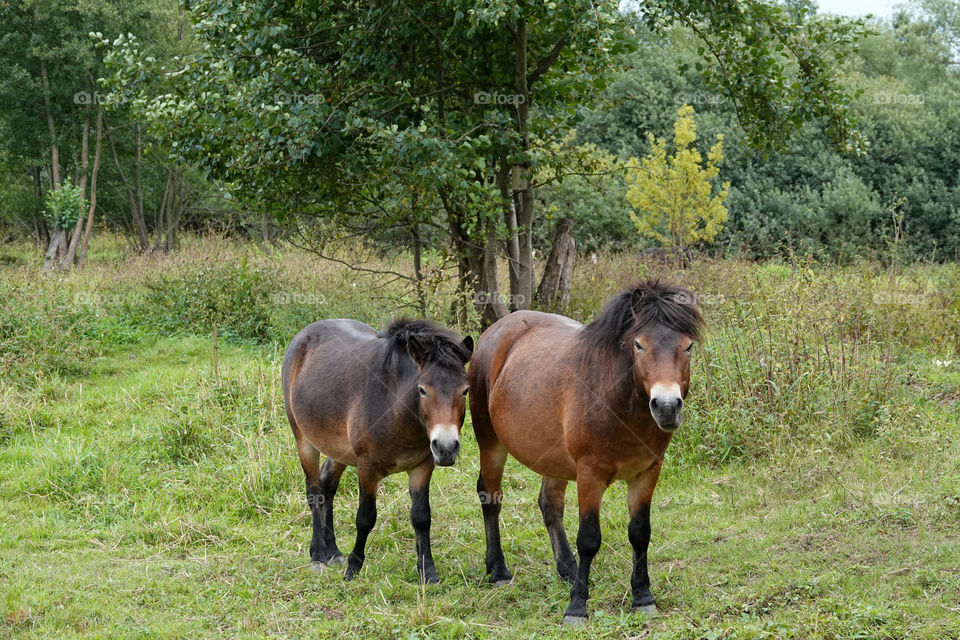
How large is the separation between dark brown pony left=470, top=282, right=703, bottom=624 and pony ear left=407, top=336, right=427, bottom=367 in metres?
0.61

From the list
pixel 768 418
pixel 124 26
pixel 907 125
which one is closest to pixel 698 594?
pixel 768 418

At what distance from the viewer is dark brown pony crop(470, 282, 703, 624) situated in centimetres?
433

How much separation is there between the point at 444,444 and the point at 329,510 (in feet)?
5.83

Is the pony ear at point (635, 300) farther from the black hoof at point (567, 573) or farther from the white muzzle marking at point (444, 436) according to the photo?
the black hoof at point (567, 573)

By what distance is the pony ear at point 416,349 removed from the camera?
511 cm

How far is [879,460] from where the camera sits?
703 cm

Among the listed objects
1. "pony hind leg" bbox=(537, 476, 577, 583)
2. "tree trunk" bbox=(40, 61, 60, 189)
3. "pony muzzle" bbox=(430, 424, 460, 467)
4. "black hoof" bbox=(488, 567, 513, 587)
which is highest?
"tree trunk" bbox=(40, 61, 60, 189)

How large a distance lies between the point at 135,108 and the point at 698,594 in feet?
29.7

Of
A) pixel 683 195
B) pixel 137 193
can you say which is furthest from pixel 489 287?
pixel 137 193

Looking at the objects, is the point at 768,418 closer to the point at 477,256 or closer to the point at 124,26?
the point at 477,256

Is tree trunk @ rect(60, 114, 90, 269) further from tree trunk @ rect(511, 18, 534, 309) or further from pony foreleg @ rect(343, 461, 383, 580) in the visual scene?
pony foreleg @ rect(343, 461, 383, 580)

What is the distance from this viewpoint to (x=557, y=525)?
218 inches

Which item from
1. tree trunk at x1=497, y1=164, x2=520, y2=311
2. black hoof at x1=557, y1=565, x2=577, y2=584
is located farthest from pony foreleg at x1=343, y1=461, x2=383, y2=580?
tree trunk at x1=497, y1=164, x2=520, y2=311

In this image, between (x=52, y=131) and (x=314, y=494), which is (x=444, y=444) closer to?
(x=314, y=494)
